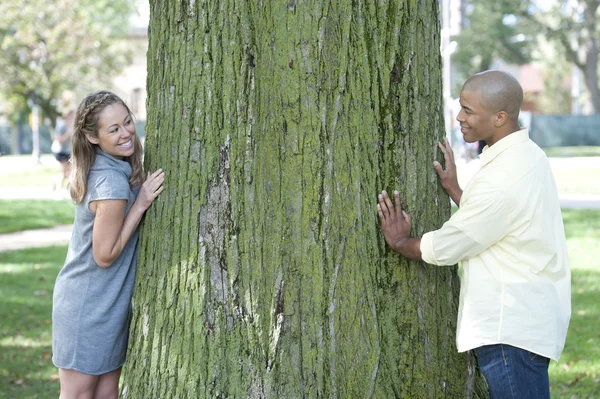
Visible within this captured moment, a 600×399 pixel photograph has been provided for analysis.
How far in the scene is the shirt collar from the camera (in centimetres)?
317

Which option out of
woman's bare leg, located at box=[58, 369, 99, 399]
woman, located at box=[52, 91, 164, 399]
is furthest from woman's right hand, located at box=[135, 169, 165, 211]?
woman's bare leg, located at box=[58, 369, 99, 399]

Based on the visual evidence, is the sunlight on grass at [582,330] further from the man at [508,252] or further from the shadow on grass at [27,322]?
the shadow on grass at [27,322]

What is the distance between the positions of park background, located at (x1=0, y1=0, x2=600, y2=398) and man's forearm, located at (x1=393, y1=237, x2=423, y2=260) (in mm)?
1269

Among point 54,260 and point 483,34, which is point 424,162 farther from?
point 483,34

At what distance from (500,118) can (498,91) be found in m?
0.11

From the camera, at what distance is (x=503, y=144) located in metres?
3.18

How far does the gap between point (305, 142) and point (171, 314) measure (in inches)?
35.3

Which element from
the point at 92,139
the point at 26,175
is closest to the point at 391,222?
the point at 92,139

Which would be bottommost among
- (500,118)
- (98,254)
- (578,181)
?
(578,181)

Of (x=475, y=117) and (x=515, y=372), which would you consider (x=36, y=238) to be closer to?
(x=475, y=117)

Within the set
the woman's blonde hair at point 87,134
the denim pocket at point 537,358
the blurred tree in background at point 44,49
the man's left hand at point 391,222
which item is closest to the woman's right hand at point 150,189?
the woman's blonde hair at point 87,134

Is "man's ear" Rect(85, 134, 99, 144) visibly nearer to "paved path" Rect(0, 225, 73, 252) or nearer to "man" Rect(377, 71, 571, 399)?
"man" Rect(377, 71, 571, 399)

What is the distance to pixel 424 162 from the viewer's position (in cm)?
346

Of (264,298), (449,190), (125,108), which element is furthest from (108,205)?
(449,190)
